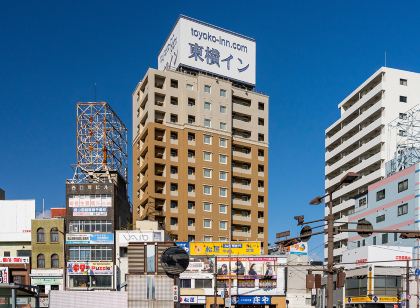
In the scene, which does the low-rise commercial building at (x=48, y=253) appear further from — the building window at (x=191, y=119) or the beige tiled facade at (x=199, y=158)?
the building window at (x=191, y=119)

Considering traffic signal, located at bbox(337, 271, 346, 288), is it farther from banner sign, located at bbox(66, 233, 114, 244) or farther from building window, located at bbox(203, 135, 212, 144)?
building window, located at bbox(203, 135, 212, 144)

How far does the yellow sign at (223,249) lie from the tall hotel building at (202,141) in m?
18.6

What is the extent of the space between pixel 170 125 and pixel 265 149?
65.4 ft

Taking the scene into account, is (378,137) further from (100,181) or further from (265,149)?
(100,181)

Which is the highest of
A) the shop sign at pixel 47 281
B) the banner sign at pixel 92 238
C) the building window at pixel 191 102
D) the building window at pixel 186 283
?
the building window at pixel 191 102

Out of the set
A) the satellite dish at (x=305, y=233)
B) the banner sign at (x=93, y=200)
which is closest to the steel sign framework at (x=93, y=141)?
the banner sign at (x=93, y=200)

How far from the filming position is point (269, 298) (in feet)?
273

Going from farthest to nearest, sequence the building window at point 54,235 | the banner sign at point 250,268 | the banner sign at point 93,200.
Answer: the banner sign at point 250,268
the banner sign at point 93,200
the building window at point 54,235

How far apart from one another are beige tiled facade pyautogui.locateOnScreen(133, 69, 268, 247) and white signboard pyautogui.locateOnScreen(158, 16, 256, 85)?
10.1 feet

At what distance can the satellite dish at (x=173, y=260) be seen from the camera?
1750 inches

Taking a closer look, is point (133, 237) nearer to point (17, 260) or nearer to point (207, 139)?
point (17, 260)

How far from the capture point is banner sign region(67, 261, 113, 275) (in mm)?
78938

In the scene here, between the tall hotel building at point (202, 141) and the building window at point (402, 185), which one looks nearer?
the building window at point (402, 185)

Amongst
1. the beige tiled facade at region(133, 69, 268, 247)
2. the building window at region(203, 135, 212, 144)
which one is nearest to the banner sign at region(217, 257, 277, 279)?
the beige tiled facade at region(133, 69, 268, 247)
